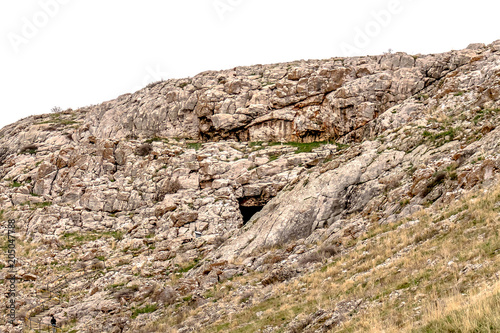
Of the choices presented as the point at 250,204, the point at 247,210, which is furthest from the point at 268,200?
the point at 247,210

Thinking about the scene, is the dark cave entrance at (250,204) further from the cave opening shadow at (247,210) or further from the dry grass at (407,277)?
the dry grass at (407,277)

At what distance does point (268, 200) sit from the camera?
3120cm

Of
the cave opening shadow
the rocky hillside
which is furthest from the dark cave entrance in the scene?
the rocky hillside

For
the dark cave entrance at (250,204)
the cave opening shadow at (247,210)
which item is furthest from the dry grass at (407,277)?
the cave opening shadow at (247,210)

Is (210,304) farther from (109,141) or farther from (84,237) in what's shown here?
(109,141)

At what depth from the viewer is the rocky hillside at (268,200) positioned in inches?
555

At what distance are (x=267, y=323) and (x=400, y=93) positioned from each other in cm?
2768

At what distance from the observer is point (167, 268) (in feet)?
85.7

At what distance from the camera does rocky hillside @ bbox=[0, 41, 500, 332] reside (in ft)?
46.2

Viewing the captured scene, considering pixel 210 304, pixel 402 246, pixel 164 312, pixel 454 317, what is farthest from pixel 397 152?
pixel 454 317

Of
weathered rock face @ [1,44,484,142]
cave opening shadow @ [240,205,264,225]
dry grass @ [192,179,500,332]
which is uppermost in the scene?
weathered rock face @ [1,44,484,142]

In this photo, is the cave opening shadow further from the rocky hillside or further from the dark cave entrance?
the rocky hillside

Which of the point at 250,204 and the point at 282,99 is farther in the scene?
the point at 282,99

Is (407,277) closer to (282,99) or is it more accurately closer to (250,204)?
(250,204)
